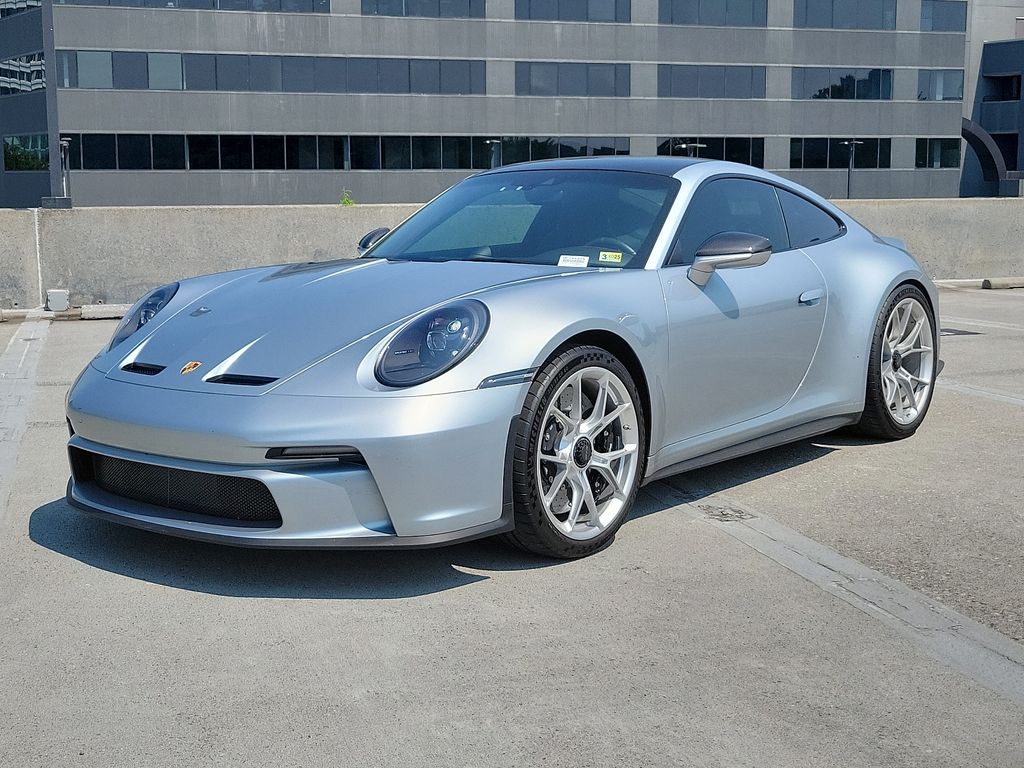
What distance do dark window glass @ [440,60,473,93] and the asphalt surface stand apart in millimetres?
51263

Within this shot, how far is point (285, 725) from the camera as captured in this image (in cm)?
285

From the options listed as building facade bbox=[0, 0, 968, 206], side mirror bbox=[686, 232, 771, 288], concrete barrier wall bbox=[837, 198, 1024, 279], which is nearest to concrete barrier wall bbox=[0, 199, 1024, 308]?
concrete barrier wall bbox=[837, 198, 1024, 279]

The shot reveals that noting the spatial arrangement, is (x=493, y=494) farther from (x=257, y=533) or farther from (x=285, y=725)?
(x=285, y=725)

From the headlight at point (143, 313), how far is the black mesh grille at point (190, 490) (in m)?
0.66

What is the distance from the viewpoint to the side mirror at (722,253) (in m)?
4.63

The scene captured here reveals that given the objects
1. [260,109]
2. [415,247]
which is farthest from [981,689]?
[260,109]

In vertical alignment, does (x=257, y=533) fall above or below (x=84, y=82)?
below

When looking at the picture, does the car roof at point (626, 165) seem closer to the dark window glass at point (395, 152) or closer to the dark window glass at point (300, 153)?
the dark window glass at point (300, 153)

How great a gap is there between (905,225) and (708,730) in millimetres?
12769

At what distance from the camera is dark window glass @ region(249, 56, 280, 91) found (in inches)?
2066

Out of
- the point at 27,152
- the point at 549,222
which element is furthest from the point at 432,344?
the point at 27,152

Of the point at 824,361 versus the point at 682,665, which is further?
the point at 824,361

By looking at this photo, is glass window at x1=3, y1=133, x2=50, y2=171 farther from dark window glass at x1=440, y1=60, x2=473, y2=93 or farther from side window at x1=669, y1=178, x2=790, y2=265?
side window at x1=669, y1=178, x2=790, y2=265

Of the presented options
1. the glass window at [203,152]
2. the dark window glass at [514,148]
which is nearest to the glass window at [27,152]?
the glass window at [203,152]
